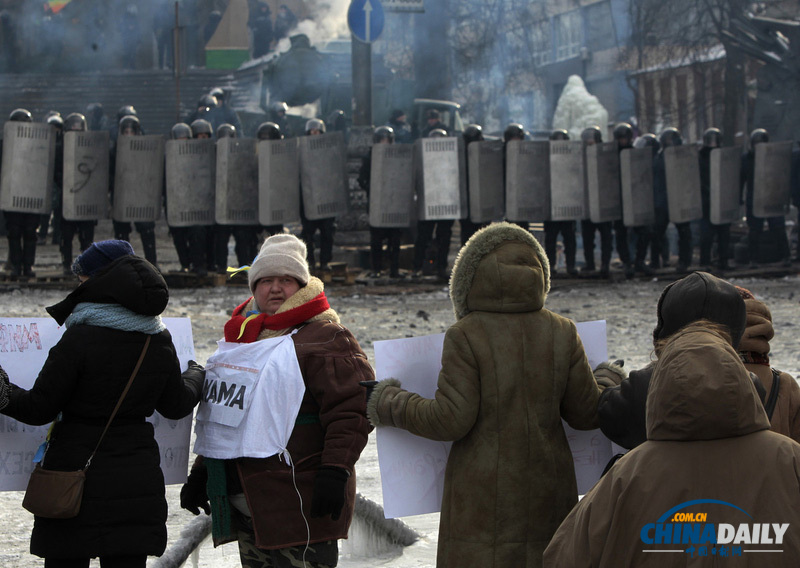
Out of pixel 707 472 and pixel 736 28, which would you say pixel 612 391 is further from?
pixel 736 28

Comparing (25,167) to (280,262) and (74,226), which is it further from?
(280,262)

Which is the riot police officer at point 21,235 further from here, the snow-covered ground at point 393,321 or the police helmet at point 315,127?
the police helmet at point 315,127

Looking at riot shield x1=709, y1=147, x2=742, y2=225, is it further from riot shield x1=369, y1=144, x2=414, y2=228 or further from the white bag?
the white bag

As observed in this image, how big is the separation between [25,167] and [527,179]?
5599 millimetres

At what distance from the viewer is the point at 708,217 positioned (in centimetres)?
1427

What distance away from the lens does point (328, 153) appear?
12945 mm

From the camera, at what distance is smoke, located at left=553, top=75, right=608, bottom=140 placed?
41.6m

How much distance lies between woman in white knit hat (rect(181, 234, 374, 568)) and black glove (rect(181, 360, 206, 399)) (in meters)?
0.16

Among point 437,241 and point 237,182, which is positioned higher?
point 237,182

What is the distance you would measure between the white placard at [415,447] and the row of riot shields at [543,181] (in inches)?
386

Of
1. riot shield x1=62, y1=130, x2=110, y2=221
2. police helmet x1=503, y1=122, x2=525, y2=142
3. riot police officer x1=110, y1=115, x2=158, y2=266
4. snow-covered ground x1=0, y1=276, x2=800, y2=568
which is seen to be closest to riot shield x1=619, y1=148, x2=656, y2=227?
snow-covered ground x1=0, y1=276, x2=800, y2=568

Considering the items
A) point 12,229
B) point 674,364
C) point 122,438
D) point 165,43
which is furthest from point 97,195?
point 165,43

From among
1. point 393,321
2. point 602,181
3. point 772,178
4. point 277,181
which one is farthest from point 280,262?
point 772,178

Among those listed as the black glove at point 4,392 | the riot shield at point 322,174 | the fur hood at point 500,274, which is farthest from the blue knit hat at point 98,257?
the riot shield at point 322,174
